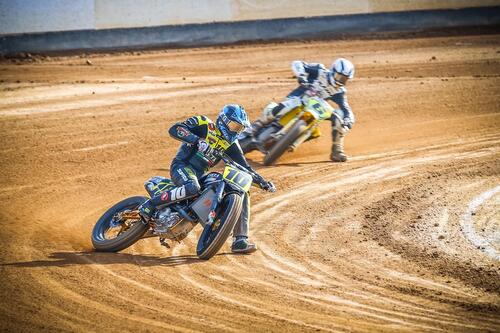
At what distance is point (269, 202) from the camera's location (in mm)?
12289

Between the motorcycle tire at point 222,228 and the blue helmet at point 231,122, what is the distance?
80 cm

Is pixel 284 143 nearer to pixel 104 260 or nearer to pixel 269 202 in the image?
pixel 269 202

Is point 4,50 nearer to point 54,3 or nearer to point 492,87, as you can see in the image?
point 54,3

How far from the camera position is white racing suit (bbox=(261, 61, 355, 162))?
47.8ft

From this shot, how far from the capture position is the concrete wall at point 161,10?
22172 mm

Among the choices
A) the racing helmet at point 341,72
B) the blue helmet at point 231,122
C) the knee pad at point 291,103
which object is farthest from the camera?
the racing helmet at point 341,72

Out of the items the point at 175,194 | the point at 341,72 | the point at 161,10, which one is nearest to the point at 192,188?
the point at 175,194

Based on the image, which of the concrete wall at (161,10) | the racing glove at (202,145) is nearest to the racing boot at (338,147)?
the racing glove at (202,145)

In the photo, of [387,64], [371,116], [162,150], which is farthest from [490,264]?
[387,64]

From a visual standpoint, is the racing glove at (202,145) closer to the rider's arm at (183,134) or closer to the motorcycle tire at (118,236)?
the rider's arm at (183,134)

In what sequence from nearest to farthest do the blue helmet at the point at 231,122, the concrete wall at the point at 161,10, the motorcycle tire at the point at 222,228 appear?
1. the motorcycle tire at the point at 222,228
2. the blue helmet at the point at 231,122
3. the concrete wall at the point at 161,10

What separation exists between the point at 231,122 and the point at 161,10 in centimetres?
1517

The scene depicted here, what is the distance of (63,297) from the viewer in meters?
8.01

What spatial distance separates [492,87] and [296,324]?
14452 mm
